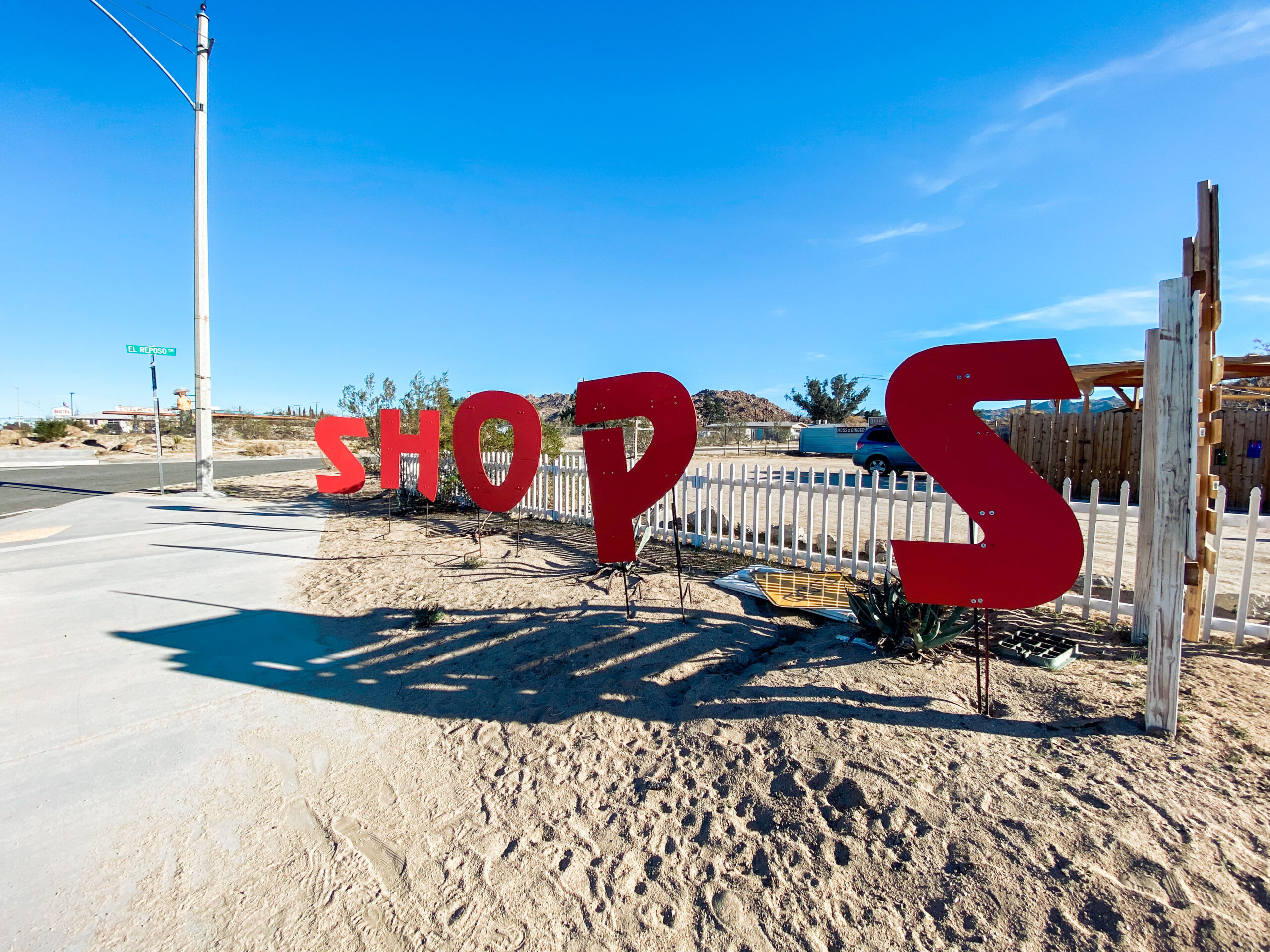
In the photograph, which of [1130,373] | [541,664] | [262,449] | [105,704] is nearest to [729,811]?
[541,664]

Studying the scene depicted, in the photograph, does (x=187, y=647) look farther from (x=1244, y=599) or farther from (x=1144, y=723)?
(x=1244, y=599)

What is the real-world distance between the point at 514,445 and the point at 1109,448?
1303 cm

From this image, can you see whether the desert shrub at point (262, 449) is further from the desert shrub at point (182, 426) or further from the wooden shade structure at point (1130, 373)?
the wooden shade structure at point (1130, 373)

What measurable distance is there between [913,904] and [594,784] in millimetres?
1491

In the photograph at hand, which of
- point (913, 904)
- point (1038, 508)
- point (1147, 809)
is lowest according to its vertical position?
point (913, 904)

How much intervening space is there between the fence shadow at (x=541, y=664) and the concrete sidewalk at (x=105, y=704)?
11 centimetres

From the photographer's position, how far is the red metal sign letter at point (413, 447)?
865cm

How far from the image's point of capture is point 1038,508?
316 centimetres

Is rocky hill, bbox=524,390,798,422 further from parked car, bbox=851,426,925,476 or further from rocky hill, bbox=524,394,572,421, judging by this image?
parked car, bbox=851,426,925,476

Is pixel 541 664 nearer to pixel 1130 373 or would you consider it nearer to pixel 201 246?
pixel 1130 373

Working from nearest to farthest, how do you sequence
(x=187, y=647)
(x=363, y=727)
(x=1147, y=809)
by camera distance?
(x=1147, y=809)
(x=363, y=727)
(x=187, y=647)

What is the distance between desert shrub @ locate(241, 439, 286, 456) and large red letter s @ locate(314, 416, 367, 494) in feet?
109

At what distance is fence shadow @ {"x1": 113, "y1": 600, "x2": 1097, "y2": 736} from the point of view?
3.51 m

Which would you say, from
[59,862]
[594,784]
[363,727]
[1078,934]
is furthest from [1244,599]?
[59,862]
